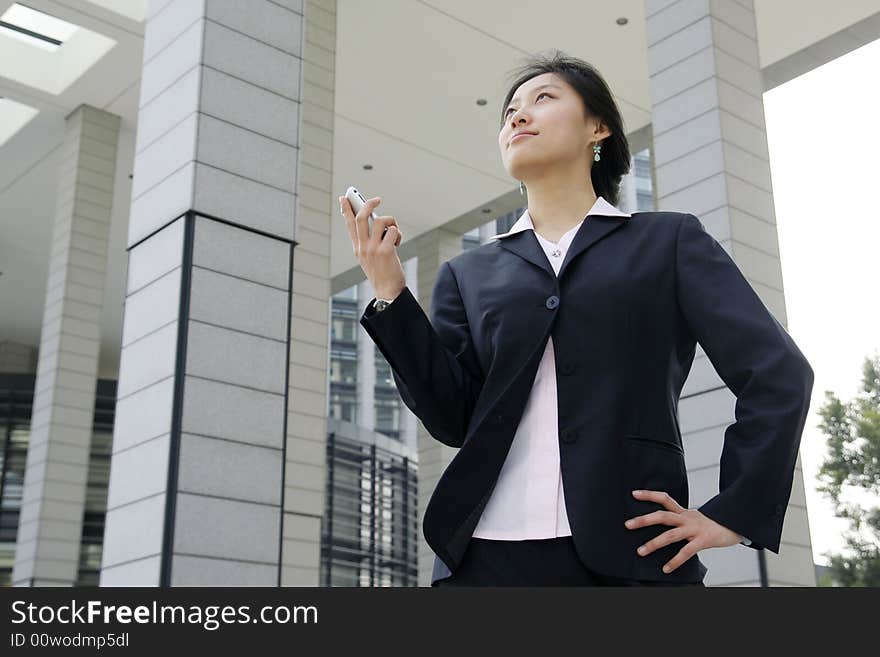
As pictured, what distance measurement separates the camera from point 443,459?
15852 mm

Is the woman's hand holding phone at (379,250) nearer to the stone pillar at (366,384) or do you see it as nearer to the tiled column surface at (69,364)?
the tiled column surface at (69,364)

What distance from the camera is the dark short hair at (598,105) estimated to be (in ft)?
6.23

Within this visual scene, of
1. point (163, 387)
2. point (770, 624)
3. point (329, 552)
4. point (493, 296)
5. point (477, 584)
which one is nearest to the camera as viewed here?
point (770, 624)

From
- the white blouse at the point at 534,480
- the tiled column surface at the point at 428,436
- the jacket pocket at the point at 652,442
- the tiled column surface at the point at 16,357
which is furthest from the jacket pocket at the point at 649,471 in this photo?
the tiled column surface at the point at 16,357

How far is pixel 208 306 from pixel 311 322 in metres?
5.18

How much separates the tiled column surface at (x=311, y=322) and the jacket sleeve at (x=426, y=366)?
8129mm

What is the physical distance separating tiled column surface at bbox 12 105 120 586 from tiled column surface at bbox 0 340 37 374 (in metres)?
10.6

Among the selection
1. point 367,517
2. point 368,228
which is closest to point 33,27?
point 368,228

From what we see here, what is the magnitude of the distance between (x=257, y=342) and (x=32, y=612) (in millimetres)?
4526

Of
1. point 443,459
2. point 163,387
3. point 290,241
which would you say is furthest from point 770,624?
point 443,459

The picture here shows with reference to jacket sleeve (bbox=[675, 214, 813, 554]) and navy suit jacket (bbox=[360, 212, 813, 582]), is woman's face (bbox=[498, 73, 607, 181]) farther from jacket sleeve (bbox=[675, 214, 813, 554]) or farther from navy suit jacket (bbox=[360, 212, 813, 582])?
jacket sleeve (bbox=[675, 214, 813, 554])

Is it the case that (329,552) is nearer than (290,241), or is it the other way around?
(290,241)

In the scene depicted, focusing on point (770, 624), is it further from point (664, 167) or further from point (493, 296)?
point (664, 167)

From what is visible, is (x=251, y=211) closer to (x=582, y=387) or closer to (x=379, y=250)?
(x=379, y=250)
